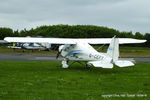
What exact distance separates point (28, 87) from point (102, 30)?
89.0m

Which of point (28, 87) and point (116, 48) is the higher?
point (116, 48)

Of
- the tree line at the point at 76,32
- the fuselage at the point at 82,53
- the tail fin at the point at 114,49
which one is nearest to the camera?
the tail fin at the point at 114,49

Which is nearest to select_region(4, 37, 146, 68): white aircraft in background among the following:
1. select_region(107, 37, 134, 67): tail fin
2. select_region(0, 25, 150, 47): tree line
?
select_region(107, 37, 134, 67): tail fin

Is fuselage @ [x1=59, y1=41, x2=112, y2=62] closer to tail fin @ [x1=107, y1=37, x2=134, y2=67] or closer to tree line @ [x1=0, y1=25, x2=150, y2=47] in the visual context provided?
tail fin @ [x1=107, y1=37, x2=134, y2=67]

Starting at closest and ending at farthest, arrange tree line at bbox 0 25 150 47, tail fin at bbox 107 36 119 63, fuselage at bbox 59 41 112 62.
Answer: tail fin at bbox 107 36 119 63
fuselage at bbox 59 41 112 62
tree line at bbox 0 25 150 47

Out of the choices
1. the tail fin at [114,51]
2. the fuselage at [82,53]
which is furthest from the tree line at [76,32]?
the tail fin at [114,51]

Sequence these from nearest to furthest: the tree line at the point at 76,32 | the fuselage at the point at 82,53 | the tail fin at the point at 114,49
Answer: the tail fin at the point at 114,49 < the fuselage at the point at 82,53 < the tree line at the point at 76,32

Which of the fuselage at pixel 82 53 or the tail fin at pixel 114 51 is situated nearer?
the tail fin at pixel 114 51

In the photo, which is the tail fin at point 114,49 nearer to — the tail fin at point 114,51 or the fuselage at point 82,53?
the tail fin at point 114,51

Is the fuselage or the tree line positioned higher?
the tree line

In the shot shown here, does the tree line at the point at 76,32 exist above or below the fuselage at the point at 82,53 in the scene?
above

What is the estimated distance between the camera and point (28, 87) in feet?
33.9

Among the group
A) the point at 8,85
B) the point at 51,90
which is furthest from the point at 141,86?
the point at 8,85

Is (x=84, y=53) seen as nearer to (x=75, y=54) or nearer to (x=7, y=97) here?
(x=75, y=54)
